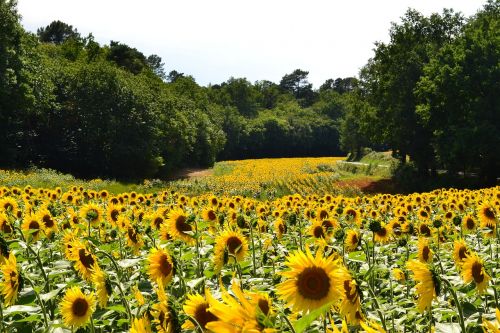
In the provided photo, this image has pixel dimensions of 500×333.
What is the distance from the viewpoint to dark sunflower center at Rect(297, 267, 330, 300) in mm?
2281

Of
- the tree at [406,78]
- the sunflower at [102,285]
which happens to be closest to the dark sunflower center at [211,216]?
the sunflower at [102,285]

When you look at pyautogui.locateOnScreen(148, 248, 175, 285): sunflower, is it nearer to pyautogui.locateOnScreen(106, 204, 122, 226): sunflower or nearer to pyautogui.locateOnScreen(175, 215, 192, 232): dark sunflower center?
pyautogui.locateOnScreen(175, 215, 192, 232): dark sunflower center

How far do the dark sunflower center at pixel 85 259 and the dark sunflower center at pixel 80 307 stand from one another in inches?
27.6

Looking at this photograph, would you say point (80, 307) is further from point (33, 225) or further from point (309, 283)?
point (33, 225)

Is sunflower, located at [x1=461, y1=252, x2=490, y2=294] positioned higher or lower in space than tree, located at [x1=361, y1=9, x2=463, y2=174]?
lower

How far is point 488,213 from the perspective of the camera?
6.42 m

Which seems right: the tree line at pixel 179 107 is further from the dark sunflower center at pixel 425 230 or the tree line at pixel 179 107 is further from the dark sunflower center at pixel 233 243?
the dark sunflower center at pixel 233 243

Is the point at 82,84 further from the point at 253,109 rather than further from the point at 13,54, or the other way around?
the point at 253,109

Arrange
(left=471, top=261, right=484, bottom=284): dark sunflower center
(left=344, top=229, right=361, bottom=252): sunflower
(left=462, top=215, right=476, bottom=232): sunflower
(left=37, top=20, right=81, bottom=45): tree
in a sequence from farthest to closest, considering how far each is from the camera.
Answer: (left=37, top=20, right=81, bottom=45): tree → (left=462, top=215, right=476, bottom=232): sunflower → (left=344, top=229, right=361, bottom=252): sunflower → (left=471, top=261, right=484, bottom=284): dark sunflower center

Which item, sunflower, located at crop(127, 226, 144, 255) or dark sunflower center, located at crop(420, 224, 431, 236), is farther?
dark sunflower center, located at crop(420, 224, 431, 236)

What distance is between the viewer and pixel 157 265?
131 inches

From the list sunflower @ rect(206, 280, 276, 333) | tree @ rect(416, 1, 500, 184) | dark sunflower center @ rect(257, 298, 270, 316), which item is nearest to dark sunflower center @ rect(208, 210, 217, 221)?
dark sunflower center @ rect(257, 298, 270, 316)

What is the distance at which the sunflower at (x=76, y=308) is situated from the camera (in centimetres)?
296

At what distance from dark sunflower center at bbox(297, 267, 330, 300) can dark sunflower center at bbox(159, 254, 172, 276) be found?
50.5 inches
